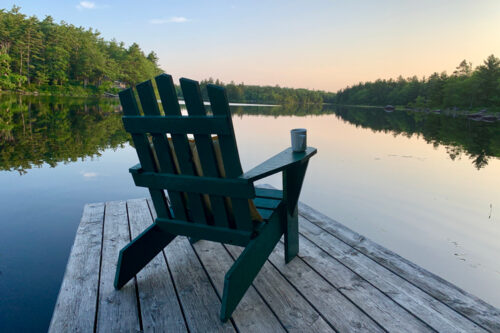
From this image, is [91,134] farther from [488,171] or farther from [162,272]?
[488,171]

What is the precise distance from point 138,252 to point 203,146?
0.86 metres

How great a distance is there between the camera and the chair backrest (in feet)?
4.43

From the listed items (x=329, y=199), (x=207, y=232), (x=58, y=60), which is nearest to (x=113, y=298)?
(x=207, y=232)

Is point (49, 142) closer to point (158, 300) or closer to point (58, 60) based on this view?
point (158, 300)

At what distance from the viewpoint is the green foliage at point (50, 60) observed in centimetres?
3975

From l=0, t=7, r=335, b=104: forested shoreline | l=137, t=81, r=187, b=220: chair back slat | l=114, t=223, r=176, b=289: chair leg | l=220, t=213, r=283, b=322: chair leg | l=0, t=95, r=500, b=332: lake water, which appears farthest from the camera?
l=0, t=7, r=335, b=104: forested shoreline

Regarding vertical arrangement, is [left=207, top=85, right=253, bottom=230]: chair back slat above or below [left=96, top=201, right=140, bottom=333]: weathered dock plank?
above

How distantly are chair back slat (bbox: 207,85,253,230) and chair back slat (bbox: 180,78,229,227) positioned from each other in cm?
7

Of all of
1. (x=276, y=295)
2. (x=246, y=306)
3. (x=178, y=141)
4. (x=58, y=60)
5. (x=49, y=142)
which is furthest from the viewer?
(x=58, y=60)

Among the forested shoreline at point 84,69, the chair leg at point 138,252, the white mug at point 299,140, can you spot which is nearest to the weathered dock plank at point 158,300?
the chair leg at point 138,252

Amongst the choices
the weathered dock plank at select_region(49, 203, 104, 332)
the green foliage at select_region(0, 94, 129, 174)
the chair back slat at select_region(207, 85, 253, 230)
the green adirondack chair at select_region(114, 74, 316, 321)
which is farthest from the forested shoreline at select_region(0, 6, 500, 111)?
the chair back slat at select_region(207, 85, 253, 230)

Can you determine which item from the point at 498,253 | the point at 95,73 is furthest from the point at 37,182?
the point at 95,73

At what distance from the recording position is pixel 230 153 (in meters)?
1.38

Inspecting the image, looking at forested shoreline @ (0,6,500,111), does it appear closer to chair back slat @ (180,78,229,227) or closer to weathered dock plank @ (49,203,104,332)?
weathered dock plank @ (49,203,104,332)
